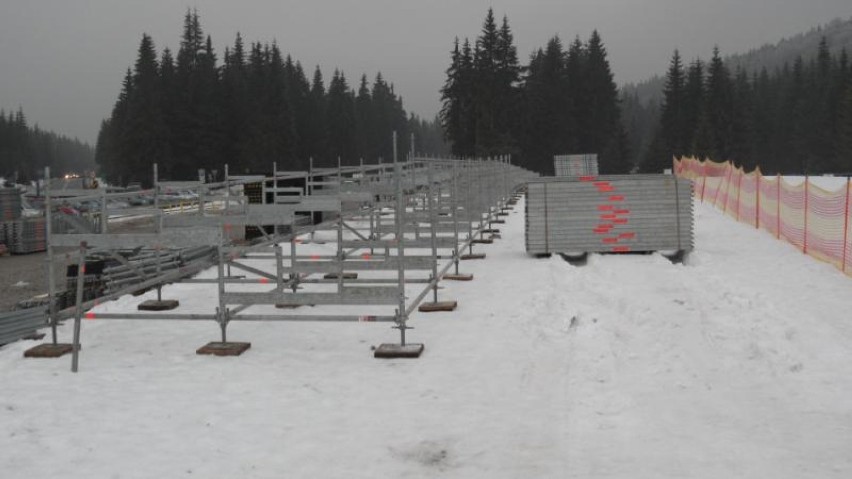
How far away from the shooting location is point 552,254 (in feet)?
56.4

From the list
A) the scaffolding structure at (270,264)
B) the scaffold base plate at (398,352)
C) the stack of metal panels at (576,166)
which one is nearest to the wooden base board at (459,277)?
the scaffolding structure at (270,264)

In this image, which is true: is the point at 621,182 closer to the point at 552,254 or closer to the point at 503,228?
the point at 552,254

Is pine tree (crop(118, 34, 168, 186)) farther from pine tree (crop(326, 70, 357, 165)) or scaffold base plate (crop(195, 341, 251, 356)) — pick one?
scaffold base plate (crop(195, 341, 251, 356))

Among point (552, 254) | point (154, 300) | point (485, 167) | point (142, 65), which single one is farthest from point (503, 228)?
point (142, 65)

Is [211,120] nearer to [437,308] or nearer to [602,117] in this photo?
[602,117]

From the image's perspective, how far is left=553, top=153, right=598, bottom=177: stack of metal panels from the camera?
63.3 meters

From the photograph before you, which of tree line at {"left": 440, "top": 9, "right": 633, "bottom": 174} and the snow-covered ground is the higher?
tree line at {"left": 440, "top": 9, "right": 633, "bottom": 174}

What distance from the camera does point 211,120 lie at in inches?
3302

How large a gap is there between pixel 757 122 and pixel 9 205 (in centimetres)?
10235

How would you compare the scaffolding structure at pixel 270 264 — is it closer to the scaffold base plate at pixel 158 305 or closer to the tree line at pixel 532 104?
the scaffold base plate at pixel 158 305

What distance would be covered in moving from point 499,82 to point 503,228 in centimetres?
6030

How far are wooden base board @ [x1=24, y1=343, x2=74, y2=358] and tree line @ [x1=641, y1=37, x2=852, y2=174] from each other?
287 feet

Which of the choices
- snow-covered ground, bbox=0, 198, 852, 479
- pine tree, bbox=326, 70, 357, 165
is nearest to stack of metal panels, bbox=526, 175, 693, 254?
snow-covered ground, bbox=0, 198, 852, 479

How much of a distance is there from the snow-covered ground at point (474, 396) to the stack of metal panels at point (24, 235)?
26453mm
